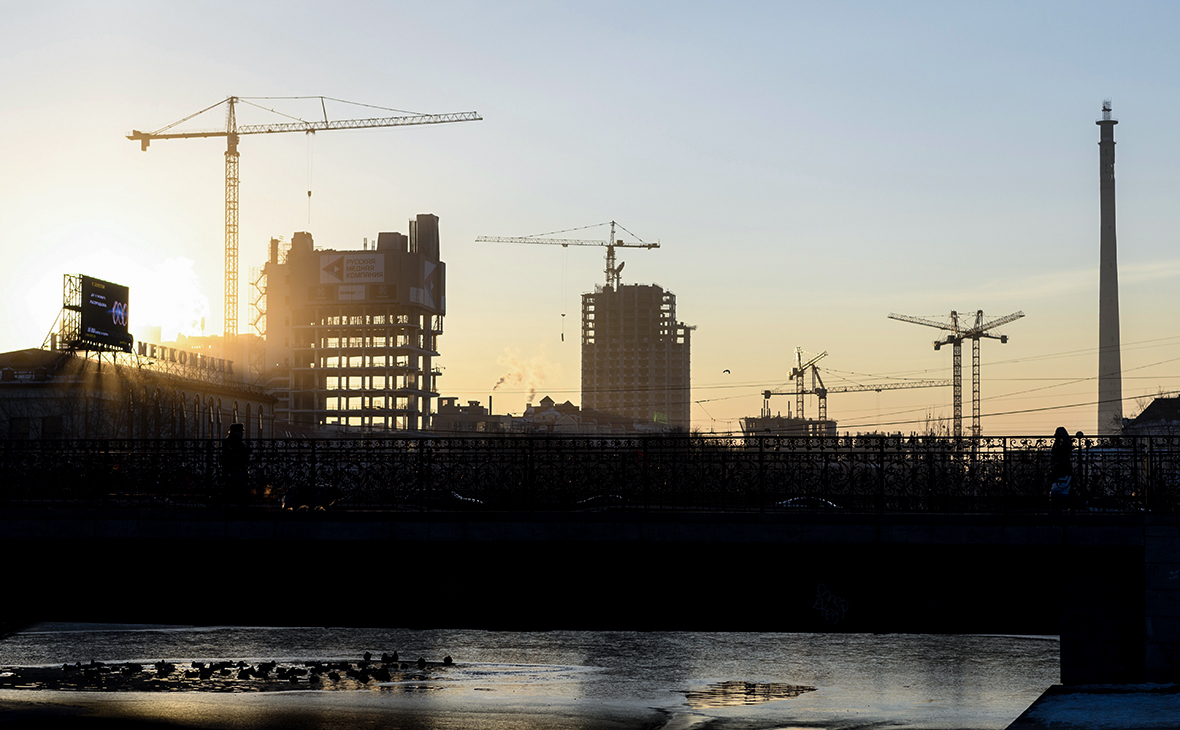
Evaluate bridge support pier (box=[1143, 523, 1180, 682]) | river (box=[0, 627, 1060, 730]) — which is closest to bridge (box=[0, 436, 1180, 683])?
bridge support pier (box=[1143, 523, 1180, 682])

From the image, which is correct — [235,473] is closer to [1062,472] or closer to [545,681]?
[545,681]

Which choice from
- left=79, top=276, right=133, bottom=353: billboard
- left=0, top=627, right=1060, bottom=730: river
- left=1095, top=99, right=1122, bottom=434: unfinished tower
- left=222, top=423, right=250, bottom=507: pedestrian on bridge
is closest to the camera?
left=222, top=423, right=250, bottom=507: pedestrian on bridge

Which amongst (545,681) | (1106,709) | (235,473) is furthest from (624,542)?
(545,681)

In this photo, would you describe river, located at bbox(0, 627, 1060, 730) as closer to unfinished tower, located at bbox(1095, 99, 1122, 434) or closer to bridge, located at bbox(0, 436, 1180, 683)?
bridge, located at bbox(0, 436, 1180, 683)

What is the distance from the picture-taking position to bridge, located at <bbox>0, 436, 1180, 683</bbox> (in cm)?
2345

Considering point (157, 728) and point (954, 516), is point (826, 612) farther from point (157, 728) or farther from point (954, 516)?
point (157, 728)

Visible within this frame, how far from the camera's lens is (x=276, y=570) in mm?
25469

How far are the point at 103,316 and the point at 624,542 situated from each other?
67.4 m

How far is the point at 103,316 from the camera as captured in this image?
81.6 metres

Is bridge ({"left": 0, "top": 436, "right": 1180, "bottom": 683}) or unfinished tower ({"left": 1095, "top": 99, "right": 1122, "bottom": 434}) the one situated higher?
unfinished tower ({"left": 1095, "top": 99, "right": 1122, "bottom": 434})

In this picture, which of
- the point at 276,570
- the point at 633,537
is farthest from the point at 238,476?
the point at 633,537

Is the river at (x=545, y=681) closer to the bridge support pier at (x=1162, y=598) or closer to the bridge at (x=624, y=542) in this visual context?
the bridge at (x=624, y=542)

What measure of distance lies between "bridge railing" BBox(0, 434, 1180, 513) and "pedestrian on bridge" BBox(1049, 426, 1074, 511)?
0.37m

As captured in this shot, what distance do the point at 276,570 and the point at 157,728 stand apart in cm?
381
